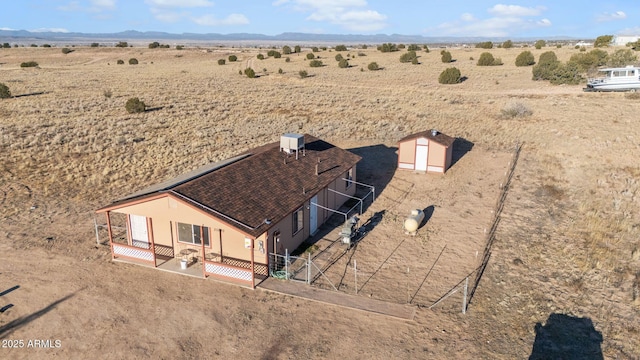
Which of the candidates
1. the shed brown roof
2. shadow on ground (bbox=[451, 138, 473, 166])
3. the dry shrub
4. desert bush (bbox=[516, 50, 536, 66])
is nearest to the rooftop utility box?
the shed brown roof

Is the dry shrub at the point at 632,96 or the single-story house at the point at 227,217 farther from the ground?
the dry shrub at the point at 632,96

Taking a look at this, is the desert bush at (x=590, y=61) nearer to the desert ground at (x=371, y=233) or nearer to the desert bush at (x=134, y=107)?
the desert ground at (x=371, y=233)

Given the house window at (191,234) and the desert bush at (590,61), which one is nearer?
the house window at (191,234)

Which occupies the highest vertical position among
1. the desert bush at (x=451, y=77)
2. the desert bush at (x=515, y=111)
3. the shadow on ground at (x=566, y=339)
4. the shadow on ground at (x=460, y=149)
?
the desert bush at (x=451, y=77)

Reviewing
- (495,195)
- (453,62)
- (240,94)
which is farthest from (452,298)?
(453,62)

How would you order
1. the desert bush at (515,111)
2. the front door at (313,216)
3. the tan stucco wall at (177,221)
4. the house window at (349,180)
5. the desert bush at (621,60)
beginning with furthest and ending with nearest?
the desert bush at (621,60)
the desert bush at (515,111)
the house window at (349,180)
the front door at (313,216)
the tan stucco wall at (177,221)

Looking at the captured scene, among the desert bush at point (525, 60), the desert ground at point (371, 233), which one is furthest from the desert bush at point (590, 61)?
the desert ground at point (371, 233)

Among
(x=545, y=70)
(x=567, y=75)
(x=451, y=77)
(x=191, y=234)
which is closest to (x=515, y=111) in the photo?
(x=451, y=77)
